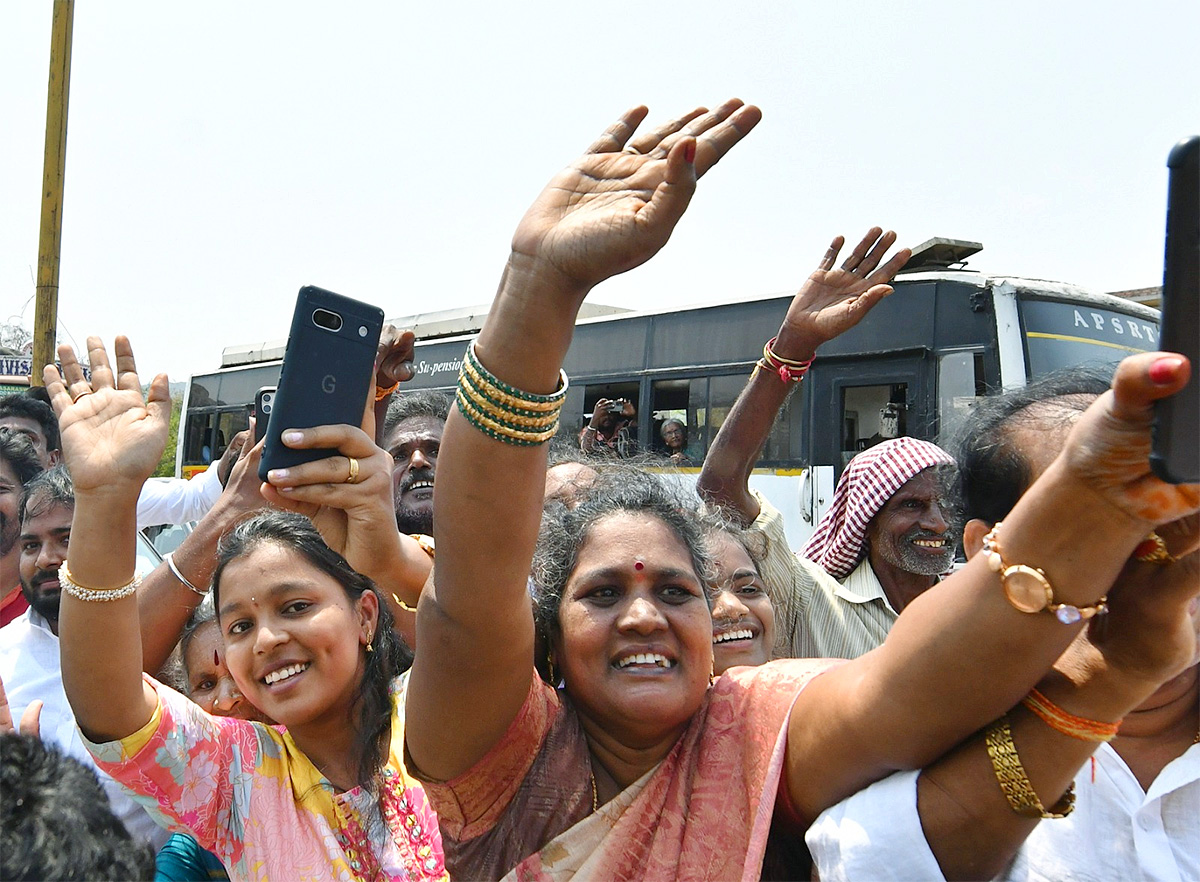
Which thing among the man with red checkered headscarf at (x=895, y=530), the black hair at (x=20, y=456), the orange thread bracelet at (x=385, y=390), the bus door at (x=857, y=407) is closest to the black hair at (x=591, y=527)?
the orange thread bracelet at (x=385, y=390)

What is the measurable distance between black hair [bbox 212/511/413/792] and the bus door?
5.84 meters

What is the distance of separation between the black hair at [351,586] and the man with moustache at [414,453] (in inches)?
43.9

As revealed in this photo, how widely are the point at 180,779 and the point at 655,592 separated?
1040 mm

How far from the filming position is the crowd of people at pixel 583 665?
1.11 meters

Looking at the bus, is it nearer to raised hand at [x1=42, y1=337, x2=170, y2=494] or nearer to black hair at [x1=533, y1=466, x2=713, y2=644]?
black hair at [x1=533, y1=466, x2=713, y2=644]

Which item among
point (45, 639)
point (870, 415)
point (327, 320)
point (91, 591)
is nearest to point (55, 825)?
point (91, 591)

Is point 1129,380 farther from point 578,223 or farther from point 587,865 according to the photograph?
point 587,865

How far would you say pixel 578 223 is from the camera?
125 centimetres

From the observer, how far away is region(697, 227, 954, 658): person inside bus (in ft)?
9.70

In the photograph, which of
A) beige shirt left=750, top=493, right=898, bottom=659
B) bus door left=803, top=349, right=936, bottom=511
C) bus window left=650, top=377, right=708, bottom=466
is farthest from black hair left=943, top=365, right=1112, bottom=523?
bus window left=650, top=377, right=708, bottom=466

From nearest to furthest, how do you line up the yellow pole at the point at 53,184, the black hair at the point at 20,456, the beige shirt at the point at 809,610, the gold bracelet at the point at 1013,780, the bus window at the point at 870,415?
1. the gold bracelet at the point at 1013,780
2. the beige shirt at the point at 809,610
3. the black hair at the point at 20,456
4. the yellow pole at the point at 53,184
5. the bus window at the point at 870,415

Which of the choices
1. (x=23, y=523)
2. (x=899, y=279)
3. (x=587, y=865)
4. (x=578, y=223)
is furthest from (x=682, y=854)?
(x=899, y=279)

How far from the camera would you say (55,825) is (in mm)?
1200

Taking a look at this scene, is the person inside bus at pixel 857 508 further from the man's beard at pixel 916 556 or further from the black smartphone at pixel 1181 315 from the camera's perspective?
the black smartphone at pixel 1181 315
